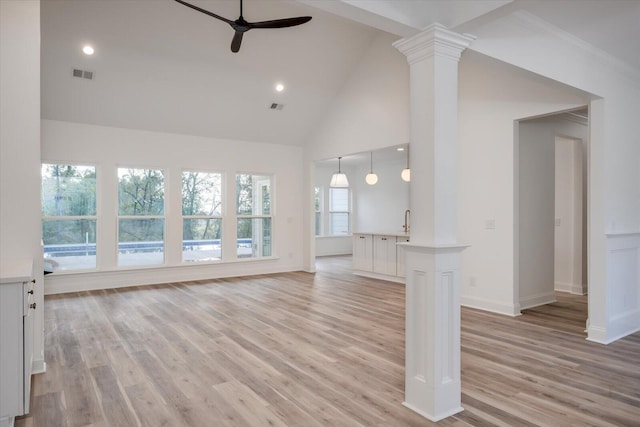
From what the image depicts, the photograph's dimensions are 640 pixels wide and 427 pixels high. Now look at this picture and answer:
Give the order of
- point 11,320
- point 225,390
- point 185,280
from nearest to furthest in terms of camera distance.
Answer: point 11,320 → point 225,390 → point 185,280

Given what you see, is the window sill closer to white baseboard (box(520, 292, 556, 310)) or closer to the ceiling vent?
the ceiling vent

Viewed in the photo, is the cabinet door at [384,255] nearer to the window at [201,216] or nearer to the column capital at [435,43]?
the window at [201,216]

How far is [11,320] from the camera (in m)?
1.94

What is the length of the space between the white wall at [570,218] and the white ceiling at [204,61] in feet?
7.54

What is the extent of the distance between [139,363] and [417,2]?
3.45 m

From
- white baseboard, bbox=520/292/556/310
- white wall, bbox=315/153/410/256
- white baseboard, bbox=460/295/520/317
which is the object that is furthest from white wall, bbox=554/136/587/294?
white wall, bbox=315/153/410/256

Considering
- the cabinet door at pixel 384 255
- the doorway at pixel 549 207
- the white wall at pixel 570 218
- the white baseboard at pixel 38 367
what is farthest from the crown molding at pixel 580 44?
the white baseboard at pixel 38 367

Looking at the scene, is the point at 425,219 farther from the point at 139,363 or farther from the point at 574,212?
the point at 574,212

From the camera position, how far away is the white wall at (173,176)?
20.6 feet

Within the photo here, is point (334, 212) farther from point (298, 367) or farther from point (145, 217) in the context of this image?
point (298, 367)

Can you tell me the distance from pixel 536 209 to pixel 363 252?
334 cm

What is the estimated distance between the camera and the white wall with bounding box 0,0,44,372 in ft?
9.40

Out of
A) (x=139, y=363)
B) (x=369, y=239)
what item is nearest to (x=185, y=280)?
(x=369, y=239)

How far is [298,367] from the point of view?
126 inches
